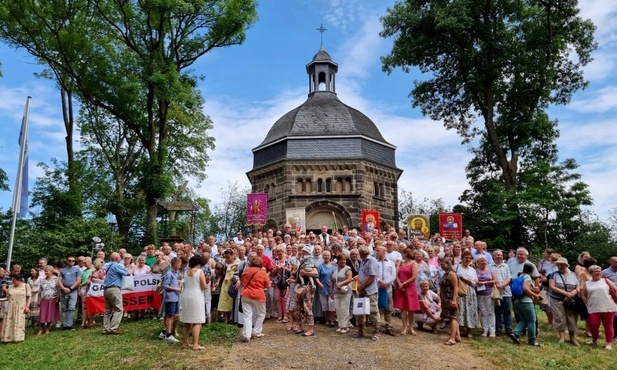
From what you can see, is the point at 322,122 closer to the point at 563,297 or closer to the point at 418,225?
the point at 418,225

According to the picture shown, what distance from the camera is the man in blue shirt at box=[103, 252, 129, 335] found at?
9469 millimetres

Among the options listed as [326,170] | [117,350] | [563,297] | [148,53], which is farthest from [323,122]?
[117,350]

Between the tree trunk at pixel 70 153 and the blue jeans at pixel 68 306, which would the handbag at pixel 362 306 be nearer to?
the blue jeans at pixel 68 306

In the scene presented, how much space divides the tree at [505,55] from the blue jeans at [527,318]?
45.3ft

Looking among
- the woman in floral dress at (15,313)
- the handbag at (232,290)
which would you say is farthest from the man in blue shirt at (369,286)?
the woman in floral dress at (15,313)

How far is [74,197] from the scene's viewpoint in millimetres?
23000

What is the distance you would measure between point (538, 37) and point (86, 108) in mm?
25783

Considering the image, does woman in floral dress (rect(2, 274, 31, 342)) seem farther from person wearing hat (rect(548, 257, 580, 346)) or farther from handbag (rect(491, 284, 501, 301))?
person wearing hat (rect(548, 257, 580, 346))

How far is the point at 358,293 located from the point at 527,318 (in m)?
3.18

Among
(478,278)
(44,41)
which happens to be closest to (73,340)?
(478,278)

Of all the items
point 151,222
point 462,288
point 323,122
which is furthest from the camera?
point 323,122

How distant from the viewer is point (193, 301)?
25.5 feet

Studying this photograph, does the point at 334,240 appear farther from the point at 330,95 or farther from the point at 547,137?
the point at 330,95

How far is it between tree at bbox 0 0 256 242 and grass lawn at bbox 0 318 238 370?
10.8m
